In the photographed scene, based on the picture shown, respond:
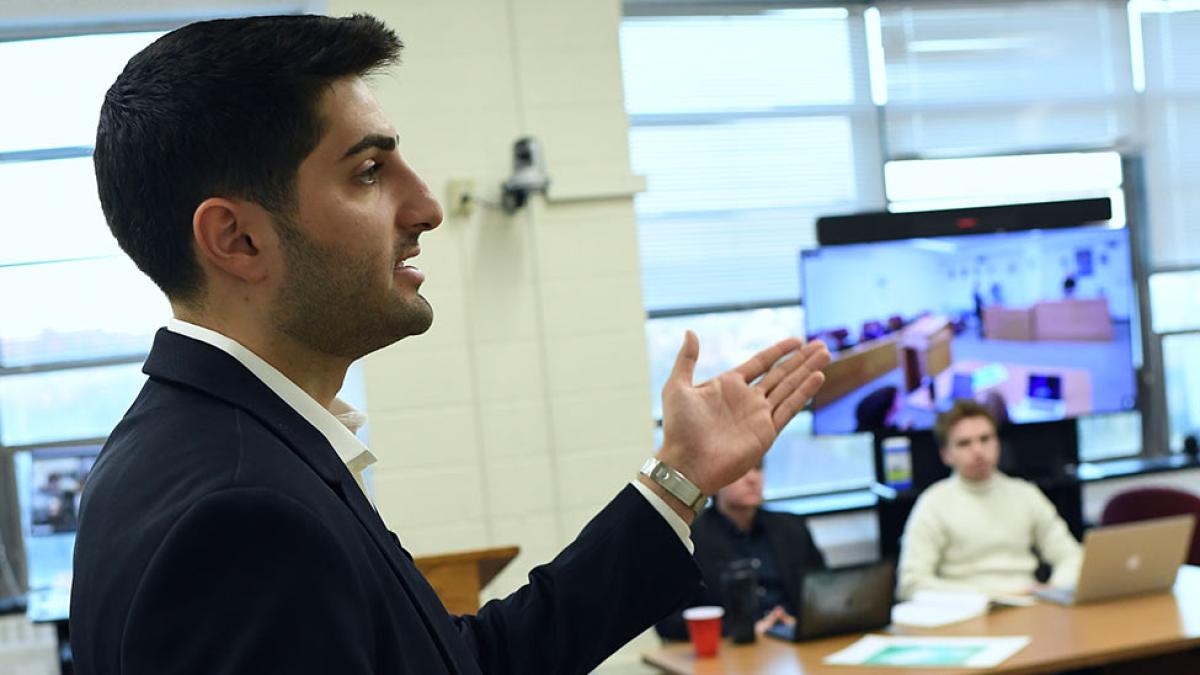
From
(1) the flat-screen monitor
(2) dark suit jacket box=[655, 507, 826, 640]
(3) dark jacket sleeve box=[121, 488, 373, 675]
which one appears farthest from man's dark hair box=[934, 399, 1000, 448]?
(3) dark jacket sleeve box=[121, 488, 373, 675]

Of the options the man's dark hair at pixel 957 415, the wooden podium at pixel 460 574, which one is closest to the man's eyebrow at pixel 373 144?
the wooden podium at pixel 460 574

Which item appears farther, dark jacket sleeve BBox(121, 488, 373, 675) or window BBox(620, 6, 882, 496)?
window BBox(620, 6, 882, 496)

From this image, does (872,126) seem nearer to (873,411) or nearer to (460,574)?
(873,411)

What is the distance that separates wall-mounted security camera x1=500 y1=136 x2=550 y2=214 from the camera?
14.7ft

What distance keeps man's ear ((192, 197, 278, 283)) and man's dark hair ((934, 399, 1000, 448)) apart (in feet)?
13.1

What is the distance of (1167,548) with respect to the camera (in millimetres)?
3961

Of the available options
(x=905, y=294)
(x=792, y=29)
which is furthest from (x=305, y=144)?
(x=792, y=29)

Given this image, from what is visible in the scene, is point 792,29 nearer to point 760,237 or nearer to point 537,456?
point 760,237

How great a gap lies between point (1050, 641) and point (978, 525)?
1.25 m

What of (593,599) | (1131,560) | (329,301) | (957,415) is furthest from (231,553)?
(957,415)

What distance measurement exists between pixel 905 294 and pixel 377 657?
4.47 meters

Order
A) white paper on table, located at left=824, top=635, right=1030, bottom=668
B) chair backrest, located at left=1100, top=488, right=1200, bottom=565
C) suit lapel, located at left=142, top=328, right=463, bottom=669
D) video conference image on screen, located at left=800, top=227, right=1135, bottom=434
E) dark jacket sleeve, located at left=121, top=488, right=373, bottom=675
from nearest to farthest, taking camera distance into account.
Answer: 1. dark jacket sleeve, located at left=121, top=488, right=373, bottom=675
2. suit lapel, located at left=142, top=328, right=463, bottom=669
3. white paper on table, located at left=824, top=635, right=1030, bottom=668
4. chair backrest, located at left=1100, top=488, right=1200, bottom=565
5. video conference image on screen, located at left=800, top=227, right=1135, bottom=434

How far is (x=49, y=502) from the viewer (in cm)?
481

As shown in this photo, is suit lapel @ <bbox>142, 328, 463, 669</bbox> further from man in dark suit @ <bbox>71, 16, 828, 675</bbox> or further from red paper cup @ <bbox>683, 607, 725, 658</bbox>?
red paper cup @ <bbox>683, 607, 725, 658</bbox>
